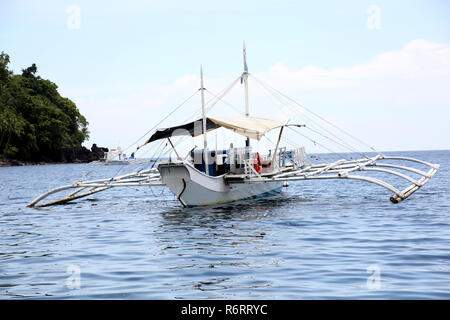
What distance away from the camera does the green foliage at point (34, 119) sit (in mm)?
97512

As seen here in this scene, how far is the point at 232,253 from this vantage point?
37.9ft

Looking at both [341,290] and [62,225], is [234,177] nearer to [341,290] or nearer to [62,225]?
[62,225]

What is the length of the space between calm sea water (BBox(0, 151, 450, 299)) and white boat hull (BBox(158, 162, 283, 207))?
0.81 metres

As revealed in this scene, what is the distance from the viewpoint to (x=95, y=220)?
61.3 feet

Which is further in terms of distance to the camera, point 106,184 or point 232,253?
point 106,184

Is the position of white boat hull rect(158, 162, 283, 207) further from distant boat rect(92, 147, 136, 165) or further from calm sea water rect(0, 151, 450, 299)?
distant boat rect(92, 147, 136, 165)

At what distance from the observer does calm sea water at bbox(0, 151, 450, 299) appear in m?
8.55

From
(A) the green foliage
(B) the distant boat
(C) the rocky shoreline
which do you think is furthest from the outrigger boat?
(C) the rocky shoreline

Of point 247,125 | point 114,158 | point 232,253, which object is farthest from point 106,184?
point 114,158

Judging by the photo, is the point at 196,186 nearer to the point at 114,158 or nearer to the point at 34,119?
the point at 114,158

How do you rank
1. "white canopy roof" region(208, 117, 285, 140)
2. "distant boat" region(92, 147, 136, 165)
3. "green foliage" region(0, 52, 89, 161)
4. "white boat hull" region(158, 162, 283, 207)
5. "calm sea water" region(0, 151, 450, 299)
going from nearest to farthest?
"calm sea water" region(0, 151, 450, 299) → "white boat hull" region(158, 162, 283, 207) → "distant boat" region(92, 147, 136, 165) → "white canopy roof" region(208, 117, 285, 140) → "green foliage" region(0, 52, 89, 161)

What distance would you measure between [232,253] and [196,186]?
8532 millimetres
